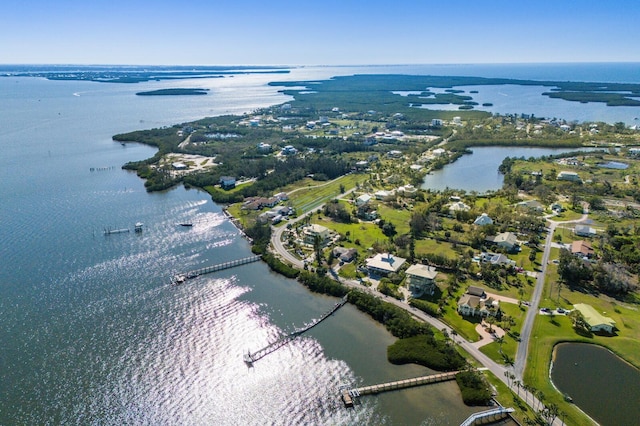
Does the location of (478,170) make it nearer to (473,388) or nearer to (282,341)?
(473,388)

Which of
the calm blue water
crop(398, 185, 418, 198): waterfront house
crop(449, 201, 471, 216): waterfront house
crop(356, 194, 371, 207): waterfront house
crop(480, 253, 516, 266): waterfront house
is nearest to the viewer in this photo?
the calm blue water

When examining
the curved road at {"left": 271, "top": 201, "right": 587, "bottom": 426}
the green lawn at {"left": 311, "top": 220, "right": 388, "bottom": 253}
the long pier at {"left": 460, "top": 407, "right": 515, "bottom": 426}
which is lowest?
the long pier at {"left": 460, "top": 407, "right": 515, "bottom": 426}

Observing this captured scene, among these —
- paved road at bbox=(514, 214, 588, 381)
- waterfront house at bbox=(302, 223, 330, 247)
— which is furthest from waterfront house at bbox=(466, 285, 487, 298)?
waterfront house at bbox=(302, 223, 330, 247)

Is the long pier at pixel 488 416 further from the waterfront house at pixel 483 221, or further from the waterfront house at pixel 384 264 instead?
the waterfront house at pixel 483 221

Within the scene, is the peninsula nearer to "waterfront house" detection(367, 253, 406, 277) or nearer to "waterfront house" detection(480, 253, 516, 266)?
"waterfront house" detection(367, 253, 406, 277)

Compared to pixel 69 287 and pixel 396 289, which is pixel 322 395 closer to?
pixel 396 289

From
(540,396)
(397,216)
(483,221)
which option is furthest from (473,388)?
(397,216)

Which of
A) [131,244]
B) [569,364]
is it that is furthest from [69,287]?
[569,364]
